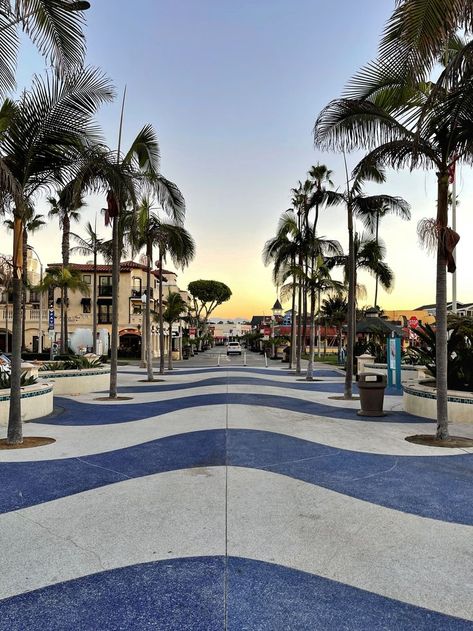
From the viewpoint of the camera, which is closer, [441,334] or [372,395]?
[441,334]

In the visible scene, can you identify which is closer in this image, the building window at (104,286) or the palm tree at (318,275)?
the palm tree at (318,275)

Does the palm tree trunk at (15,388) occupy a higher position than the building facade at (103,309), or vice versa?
the building facade at (103,309)

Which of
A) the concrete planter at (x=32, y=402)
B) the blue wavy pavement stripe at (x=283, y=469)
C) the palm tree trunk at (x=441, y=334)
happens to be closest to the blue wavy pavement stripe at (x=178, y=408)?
the concrete planter at (x=32, y=402)

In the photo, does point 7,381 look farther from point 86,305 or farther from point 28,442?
point 86,305

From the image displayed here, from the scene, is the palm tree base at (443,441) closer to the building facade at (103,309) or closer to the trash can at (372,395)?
the trash can at (372,395)

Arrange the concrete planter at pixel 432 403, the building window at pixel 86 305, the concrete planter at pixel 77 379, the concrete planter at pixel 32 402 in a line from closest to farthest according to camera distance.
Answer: the concrete planter at pixel 32 402 < the concrete planter at pixel 432 403 < the concrete planter at pixel 77 379 < the building window at pixel 86 305

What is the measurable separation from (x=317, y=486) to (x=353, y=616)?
9.75 feet

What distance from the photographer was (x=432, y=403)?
39.8 ft

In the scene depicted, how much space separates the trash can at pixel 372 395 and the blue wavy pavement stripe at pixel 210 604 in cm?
869

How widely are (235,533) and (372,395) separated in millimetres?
8218

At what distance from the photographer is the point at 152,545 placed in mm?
4500

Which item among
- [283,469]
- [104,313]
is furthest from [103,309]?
[283,469]

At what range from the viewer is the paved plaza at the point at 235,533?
3457mm

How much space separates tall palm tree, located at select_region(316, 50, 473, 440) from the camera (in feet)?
29.2
